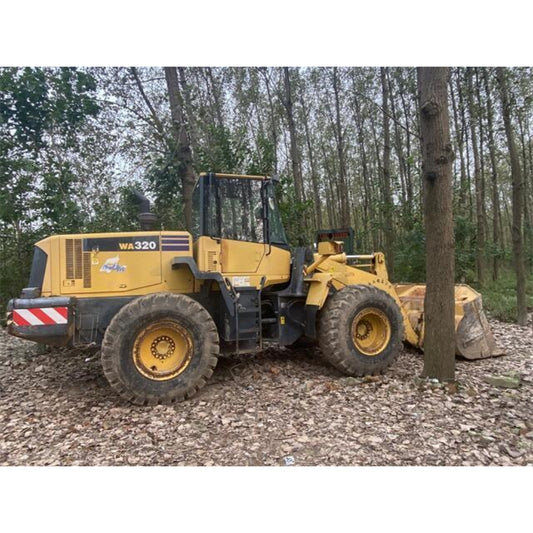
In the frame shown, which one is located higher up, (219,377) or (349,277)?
(349,277)

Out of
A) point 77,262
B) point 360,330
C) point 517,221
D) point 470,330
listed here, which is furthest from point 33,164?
point 517,221

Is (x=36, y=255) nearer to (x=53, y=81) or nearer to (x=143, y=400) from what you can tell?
(x=143, y=400)

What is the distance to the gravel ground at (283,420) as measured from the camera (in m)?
3.24

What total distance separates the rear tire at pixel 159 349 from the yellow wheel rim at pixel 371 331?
197 cm

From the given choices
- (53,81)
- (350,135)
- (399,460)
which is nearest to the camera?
(399,460)

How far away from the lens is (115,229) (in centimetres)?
908

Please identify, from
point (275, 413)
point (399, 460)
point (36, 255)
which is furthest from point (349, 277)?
point (36, 255)

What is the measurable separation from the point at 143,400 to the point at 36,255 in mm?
2268

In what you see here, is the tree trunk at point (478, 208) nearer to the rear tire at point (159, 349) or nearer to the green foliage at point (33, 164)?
the rear tire at point (159, 349)

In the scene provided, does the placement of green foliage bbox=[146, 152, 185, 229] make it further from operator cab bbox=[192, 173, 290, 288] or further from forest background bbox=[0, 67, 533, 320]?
operator cab bbox=[192, 173, 290, 288]

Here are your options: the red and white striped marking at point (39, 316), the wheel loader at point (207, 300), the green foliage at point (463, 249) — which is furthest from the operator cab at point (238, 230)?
the green foliage at point (463, 249)

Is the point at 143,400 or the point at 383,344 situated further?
the point at 383,344

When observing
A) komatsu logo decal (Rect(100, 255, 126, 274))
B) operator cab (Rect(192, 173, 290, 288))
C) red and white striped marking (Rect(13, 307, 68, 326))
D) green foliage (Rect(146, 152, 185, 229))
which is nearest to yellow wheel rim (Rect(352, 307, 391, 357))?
operator cab (Rect(192, 173, 290, 288))

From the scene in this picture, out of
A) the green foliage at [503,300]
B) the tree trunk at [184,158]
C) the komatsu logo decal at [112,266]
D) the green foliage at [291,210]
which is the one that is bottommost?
the green foliage at [503,300]
